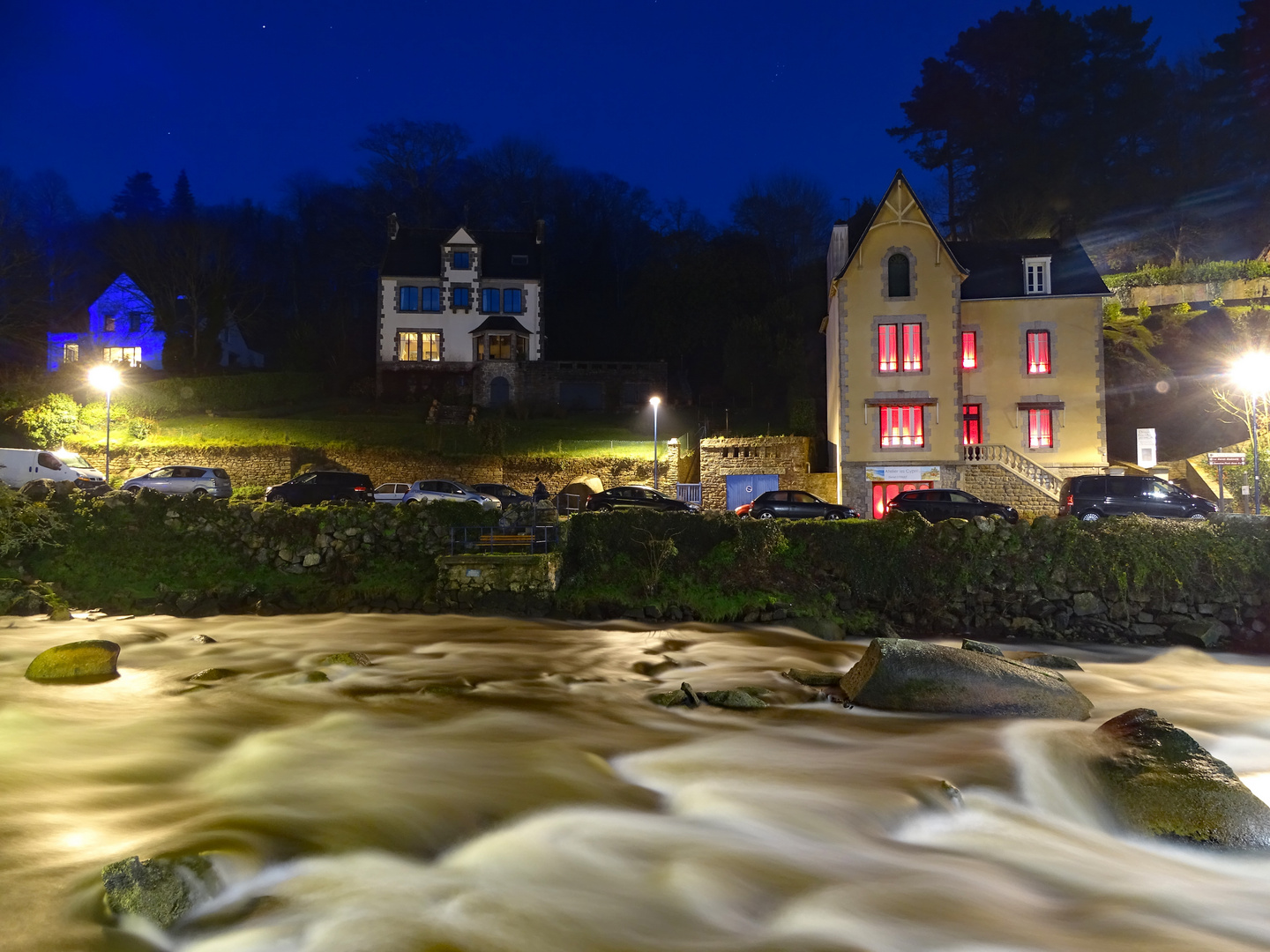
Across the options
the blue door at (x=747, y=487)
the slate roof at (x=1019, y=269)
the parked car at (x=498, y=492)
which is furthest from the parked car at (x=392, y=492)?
the slate roof at (x=1019, y=269)

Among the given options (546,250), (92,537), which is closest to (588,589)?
(92,537)

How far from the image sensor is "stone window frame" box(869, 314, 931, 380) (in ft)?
119

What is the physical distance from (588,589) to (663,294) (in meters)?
43.7

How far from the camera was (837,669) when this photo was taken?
16.5 m

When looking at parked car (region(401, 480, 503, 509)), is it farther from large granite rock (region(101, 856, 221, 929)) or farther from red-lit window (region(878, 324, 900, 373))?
large granite rock (region(101, 856, 221, 929))

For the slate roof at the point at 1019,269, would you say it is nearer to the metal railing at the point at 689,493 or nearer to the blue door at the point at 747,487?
the blue door at the point at 747,487

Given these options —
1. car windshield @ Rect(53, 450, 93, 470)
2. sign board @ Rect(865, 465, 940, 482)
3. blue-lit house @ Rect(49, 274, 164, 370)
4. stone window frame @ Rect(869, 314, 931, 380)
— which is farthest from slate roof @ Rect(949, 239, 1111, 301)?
blue-lit house @ Rect(49, 274, 164, 370)

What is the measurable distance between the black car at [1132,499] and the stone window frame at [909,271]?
11.7 metres

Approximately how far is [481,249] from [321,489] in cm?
3279

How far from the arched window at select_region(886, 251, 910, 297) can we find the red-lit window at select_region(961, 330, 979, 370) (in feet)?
11.3

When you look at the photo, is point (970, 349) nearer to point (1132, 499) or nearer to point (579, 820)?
point (1132, 499)

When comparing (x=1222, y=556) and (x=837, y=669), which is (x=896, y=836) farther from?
(x=1222, y=556)

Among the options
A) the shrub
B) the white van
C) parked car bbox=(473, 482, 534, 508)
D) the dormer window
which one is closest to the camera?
the white van

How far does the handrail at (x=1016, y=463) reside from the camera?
34094 millimetres
